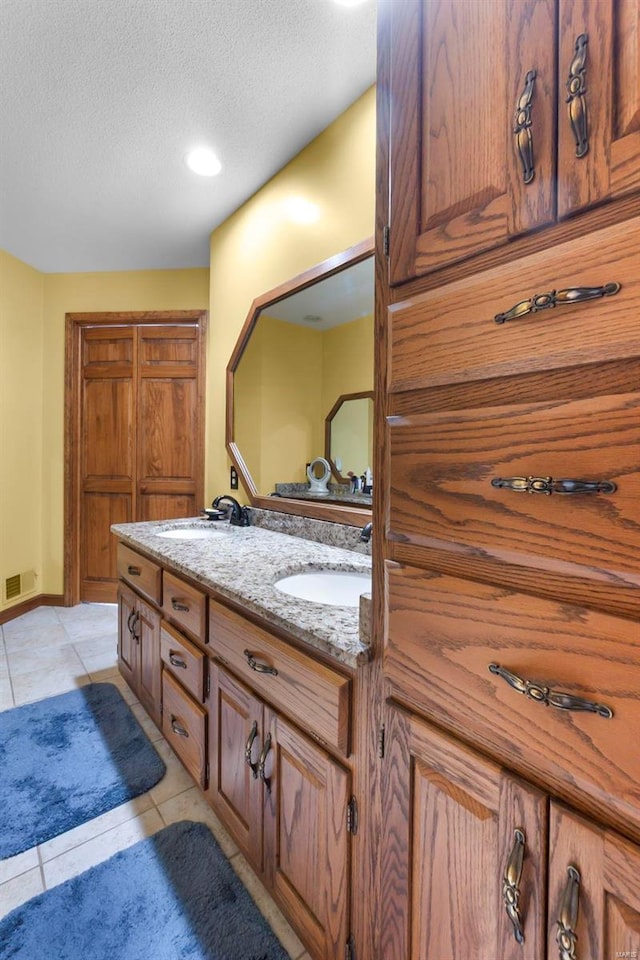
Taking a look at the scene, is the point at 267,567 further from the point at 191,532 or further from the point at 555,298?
the point at 555,298

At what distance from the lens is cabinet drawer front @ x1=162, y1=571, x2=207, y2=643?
1.36 meters

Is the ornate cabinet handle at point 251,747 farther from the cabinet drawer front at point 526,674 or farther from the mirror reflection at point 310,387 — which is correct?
the mirror reflection at point 310,387

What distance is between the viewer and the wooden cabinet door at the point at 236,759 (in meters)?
1.12

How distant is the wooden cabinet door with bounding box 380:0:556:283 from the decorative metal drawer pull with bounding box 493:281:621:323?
10cm

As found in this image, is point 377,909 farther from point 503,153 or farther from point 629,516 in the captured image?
point 503,153

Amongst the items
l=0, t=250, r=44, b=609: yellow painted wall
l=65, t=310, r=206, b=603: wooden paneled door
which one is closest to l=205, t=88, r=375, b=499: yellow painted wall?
l=65, t=310, r=206, b=603: wooden paneled door

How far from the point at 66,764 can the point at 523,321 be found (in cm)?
222

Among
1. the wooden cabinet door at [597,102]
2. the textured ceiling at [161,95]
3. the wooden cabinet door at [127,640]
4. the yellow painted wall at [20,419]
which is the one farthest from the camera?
the yellow painted wall at [20,419]

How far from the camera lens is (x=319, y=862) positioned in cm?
93

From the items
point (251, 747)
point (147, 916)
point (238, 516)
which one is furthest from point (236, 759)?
point (238, 516)

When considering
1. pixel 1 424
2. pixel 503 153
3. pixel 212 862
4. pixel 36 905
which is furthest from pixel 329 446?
pixel 1 424

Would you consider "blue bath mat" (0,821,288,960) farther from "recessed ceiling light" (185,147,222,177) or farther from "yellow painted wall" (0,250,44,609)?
"recessed ceiling light" (185,147,222,177)

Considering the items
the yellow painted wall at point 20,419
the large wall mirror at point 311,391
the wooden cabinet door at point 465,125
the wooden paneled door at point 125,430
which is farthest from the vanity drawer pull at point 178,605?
the yellow painted wall at point 20,419

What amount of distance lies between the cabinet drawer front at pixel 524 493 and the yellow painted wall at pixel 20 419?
11.7ft
